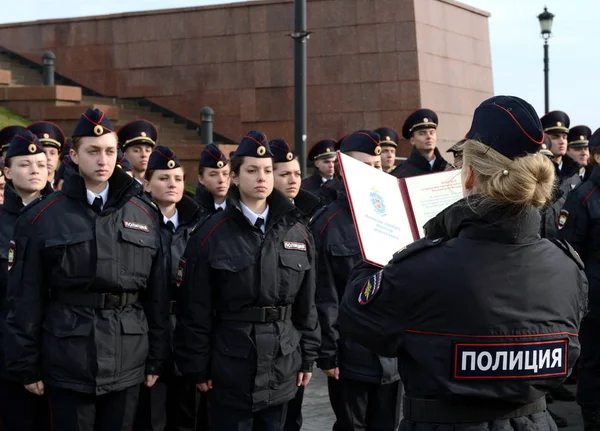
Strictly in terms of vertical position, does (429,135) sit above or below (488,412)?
above

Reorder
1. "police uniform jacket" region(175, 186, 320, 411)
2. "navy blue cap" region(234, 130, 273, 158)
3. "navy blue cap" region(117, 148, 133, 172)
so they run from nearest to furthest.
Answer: "police uniform jacket" region(175, 186, 320, 411)
"navy blue cap" region(234, 130, 273, 158)
"navy blue cap" region(117, 148, 133, 172)

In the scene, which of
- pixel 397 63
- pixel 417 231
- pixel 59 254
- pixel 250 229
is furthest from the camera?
pixel 397 63

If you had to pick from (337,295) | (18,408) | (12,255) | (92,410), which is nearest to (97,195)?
(12,255)

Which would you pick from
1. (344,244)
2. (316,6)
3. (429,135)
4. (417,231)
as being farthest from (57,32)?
(417,231)

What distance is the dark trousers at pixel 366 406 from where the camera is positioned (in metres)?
5.67

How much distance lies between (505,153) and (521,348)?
0.59 m

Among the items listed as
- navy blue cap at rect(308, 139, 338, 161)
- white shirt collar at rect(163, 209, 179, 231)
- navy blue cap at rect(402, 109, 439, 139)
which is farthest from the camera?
navy blue cap at rect(308, 139, 338, 161)

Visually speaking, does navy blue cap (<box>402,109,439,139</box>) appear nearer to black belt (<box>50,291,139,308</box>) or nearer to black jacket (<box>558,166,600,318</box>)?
black jacket (<box>558,166,600,318</box>)

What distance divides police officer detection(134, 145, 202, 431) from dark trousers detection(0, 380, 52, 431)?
84cm

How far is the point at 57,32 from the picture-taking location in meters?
20.5

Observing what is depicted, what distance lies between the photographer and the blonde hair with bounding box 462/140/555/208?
8.73 ft

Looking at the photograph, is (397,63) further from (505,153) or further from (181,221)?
(505,153)

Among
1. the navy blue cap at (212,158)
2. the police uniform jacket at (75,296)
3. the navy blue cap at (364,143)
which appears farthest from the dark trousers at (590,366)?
the police uniform jacket at (75,296)

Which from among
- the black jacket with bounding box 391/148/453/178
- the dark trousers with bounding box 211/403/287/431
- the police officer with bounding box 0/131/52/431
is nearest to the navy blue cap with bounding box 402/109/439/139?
the black jacket with bounding box 391/148/453/178
